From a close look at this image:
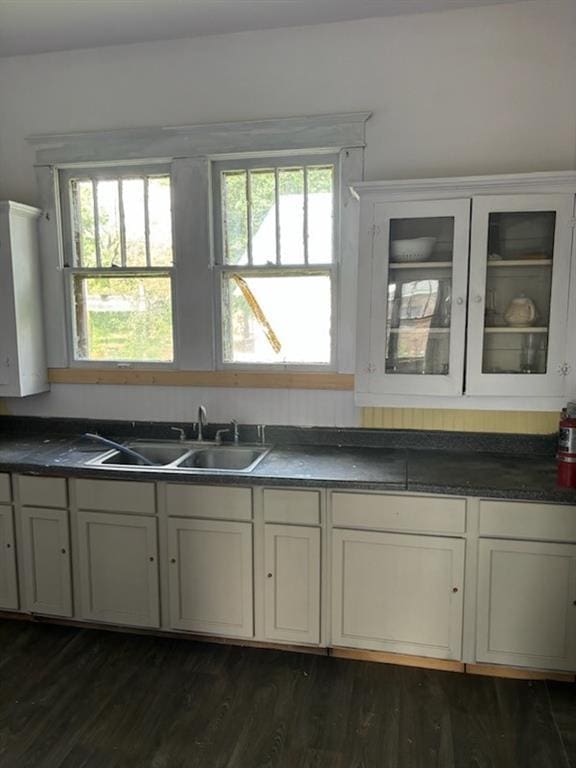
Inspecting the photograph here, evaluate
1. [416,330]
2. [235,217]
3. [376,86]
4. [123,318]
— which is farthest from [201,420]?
[376,86]

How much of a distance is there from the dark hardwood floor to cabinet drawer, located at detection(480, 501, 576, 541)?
2.08 feet

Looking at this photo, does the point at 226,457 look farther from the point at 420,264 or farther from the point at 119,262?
the point at 420,264

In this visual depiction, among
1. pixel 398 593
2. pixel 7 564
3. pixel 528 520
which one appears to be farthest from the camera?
pixel 7 564

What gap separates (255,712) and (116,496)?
3.42 ft

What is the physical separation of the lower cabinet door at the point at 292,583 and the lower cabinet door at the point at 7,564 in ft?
4.01

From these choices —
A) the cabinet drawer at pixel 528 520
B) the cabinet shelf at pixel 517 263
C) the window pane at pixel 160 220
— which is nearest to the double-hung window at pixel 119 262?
the window pane at pixel 160 220

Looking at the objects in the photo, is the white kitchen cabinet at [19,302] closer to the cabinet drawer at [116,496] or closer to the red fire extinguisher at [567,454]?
the cabinet drawer at [116,496]

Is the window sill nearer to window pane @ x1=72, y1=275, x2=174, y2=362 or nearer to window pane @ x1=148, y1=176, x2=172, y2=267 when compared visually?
window pane @ x1=72, y1=275, x2=174, y2=362

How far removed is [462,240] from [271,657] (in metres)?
1.97

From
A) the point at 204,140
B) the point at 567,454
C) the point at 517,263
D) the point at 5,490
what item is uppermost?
the point at 204,140

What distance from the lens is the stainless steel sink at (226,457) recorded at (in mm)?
2703

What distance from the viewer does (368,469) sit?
2.34 m

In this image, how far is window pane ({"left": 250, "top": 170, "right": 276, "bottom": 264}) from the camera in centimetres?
275

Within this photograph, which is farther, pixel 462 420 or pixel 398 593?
pixel 462 420
